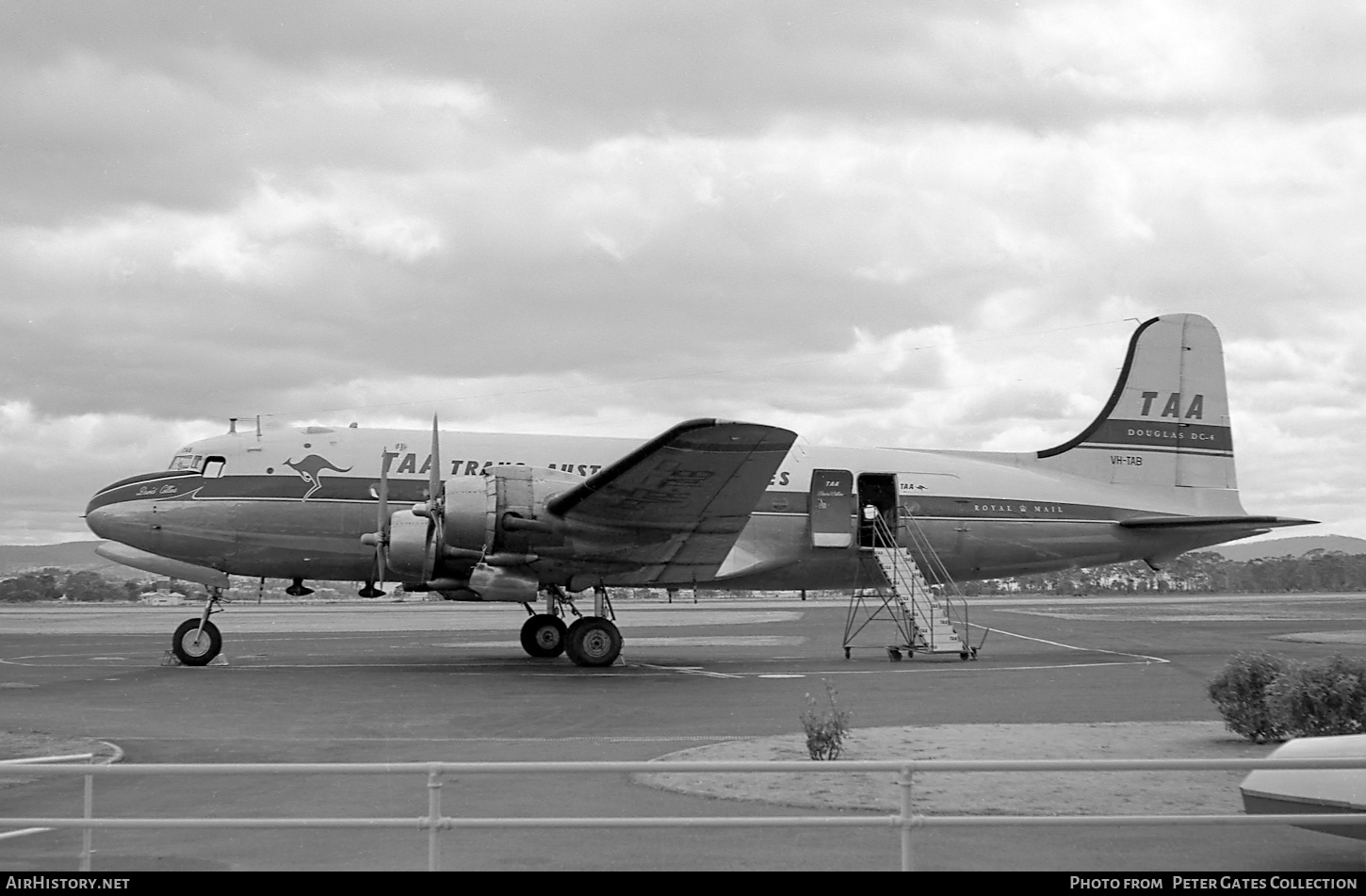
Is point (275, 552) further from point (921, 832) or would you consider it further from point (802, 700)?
point (921, 832)

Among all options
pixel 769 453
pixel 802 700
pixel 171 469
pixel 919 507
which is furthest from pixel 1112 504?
pixel 171 469

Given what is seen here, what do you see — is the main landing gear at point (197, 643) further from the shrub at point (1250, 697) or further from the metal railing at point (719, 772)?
the shrub at point (1250, 697)

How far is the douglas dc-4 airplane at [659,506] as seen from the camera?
20.8 meters

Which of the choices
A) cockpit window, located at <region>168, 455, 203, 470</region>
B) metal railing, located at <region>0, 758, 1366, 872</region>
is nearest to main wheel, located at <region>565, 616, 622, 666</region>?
cockpit window, located at <region>168, 455, 203, 470</region>

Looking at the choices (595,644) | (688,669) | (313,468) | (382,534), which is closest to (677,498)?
(595,644)

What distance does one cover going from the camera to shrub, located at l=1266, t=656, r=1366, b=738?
12.0 m

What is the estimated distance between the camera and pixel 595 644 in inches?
859

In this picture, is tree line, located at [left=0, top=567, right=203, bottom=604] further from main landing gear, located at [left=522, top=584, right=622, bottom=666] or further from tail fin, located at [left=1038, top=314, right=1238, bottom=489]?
tail fin, located at [left=1038, top=314, right=1238, bottom=489]

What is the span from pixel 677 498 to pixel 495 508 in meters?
3.25

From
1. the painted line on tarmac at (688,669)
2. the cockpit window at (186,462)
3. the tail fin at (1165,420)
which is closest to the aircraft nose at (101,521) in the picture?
the cockpit window at (186,462)

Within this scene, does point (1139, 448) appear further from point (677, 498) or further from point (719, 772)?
point (719, 772)

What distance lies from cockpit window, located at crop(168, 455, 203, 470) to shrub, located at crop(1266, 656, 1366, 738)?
19.7 m

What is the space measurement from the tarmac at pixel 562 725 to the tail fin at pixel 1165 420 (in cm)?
429
